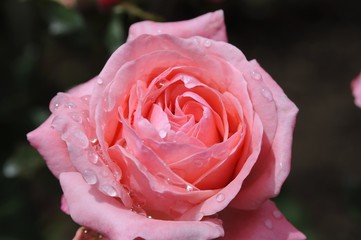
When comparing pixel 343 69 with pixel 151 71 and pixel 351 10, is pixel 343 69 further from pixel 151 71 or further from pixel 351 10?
pixel 151 71

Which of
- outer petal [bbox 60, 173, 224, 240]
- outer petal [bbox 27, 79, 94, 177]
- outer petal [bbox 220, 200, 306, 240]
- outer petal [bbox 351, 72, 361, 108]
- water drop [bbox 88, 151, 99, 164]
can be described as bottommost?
outer petal [bbox 351, 72, 361, 108]

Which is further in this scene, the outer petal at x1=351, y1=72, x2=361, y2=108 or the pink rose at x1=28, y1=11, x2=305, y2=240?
the outer petal at x1=351, y1=72, x2=361, y2=108

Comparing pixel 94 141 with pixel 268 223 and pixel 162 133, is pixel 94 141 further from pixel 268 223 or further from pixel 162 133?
pixel 268 223

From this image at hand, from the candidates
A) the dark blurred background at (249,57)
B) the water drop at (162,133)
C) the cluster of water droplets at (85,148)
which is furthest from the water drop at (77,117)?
the dark blurred background at (249,57)

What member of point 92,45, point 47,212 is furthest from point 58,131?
point 47,212

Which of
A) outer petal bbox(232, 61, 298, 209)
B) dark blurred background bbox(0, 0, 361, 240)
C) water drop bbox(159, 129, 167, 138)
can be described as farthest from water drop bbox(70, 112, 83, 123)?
dark blurred background bbox(0, 0, 361, 240)

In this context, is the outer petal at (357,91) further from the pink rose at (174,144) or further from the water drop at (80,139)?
the water drop at (80,139)

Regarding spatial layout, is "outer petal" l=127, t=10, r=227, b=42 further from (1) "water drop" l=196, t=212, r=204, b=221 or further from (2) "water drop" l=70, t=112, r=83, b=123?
(1) "water drop" l=196, t=212, r=204, b=221
